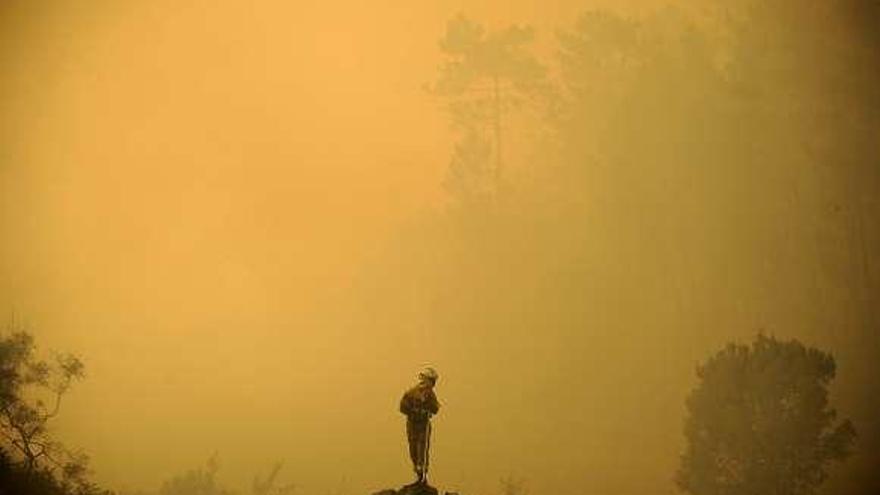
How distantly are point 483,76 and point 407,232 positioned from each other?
2.64 metres

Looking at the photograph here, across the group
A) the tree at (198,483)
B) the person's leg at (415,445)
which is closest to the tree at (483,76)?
the person's leg at (415,445)

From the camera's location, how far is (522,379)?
42.0 ft

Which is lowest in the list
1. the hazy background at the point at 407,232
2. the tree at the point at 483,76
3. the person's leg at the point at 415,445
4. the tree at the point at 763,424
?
the person's leg at the point at 415,445

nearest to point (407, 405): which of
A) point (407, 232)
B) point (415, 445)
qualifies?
point (415, 445)

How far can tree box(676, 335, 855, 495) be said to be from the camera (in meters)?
12.1

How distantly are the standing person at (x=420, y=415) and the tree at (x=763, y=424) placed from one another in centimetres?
456

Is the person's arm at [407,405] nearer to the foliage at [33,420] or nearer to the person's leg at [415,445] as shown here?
the person's leg at [415,445]

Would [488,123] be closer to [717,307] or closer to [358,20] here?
[358,20]

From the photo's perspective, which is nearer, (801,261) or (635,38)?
(801,261)

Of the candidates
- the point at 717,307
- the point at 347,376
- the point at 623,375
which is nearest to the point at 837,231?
the point at 717,307

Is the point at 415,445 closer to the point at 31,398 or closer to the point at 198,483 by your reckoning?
the point at 198,483

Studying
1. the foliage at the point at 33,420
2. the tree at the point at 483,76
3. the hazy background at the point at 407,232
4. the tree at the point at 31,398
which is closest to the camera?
the foliage at the point at 33,420

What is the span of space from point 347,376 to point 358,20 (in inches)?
205

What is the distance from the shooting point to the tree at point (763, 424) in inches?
475
